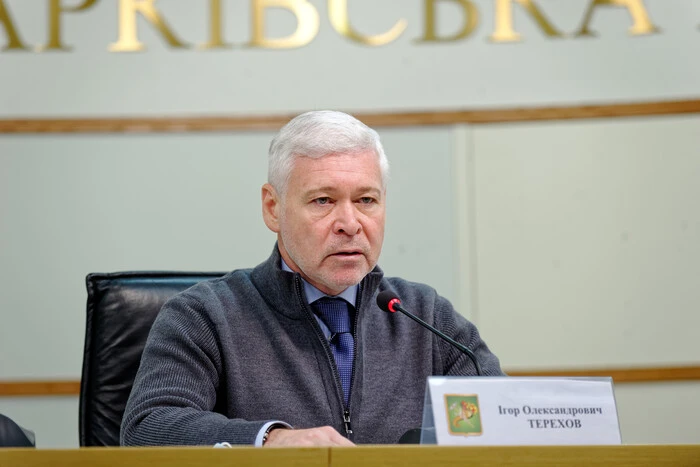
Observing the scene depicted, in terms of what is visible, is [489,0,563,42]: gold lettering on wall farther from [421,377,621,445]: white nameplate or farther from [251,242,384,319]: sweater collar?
[421,377,621,445]: white nameplate

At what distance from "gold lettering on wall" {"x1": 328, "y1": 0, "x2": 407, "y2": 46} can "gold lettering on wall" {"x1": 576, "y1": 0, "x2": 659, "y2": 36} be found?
0.64 m

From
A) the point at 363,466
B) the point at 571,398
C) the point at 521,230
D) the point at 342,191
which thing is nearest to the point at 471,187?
the point at 521,230

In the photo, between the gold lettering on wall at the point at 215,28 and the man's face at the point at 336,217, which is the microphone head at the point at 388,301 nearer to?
the man's face at the point at 336,217

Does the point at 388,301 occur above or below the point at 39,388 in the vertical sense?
above

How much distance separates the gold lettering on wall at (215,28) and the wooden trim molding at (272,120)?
26 cm

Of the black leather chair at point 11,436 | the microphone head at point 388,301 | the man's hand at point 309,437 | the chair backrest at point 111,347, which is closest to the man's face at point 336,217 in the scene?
the microphone head at point 388,301

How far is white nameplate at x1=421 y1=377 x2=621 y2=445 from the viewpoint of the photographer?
3.87 ft

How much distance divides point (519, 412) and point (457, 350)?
71 cm

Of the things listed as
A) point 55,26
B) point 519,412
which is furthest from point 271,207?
point 55,26

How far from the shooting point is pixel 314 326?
1.80 m

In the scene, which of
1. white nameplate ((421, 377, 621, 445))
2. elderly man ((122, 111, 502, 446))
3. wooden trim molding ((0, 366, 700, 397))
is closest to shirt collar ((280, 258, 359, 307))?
elderly man ((122, 111, 502, 446))

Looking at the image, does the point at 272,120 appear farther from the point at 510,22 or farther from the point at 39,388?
the point at 39,388

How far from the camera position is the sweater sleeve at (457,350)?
1912mm

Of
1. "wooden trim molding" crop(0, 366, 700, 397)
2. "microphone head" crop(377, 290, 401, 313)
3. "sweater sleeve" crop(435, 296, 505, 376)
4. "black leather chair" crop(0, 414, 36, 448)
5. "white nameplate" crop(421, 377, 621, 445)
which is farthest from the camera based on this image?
"wooden trim molding" crop(0, 366, 700, 397)
